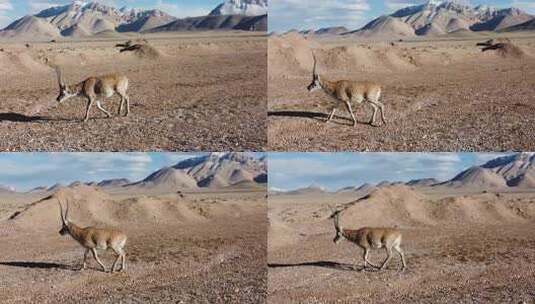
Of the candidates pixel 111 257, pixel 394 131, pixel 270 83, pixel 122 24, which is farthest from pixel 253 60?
pixel 394 131

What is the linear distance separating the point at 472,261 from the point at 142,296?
12.4ft

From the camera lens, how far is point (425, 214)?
42.1 feet

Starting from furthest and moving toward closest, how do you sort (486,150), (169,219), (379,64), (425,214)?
(425,214) < (169,219) < (379,64) < (486,150)

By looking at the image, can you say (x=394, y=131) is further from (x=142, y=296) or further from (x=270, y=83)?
(x=142, y=296)

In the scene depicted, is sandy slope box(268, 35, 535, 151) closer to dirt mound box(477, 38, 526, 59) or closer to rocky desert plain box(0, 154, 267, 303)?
dirt mound box(477, 38, 526, 59)

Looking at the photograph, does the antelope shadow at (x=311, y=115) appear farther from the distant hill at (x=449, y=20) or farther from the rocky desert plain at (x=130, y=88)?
the distant hill at (x=449, y=20)

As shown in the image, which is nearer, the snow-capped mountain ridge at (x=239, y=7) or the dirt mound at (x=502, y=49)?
the snow-capped mountain ridge at (x=239, y=7)

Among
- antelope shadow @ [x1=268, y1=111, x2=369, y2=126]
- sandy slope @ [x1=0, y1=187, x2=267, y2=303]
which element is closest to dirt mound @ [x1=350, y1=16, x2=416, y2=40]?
sandy slope @ [x1=0, y1=187, x2=267, y2=303]

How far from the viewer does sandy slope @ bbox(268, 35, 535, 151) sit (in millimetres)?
6465

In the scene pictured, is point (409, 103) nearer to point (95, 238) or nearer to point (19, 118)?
point (95, 238)

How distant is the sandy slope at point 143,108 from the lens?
6555 mm

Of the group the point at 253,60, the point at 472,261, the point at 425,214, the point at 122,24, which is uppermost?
the point at 122,24

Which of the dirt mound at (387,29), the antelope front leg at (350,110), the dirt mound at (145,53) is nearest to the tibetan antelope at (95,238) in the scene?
the antelope front leg at (350,110)

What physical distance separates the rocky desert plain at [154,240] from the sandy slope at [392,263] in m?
0.39
